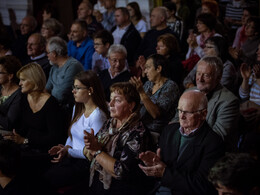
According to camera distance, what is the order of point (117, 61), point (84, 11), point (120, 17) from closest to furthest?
point (117, 61) → point (120, 17) → point (84, 11)

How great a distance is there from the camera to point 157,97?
372cm

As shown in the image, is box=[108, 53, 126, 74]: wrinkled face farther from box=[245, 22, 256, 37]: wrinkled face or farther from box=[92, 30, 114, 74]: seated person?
box=[245, 22, 256, 37]: wrinkled face

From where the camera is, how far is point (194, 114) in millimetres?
2529

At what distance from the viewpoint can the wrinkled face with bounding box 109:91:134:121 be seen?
2859 millimetres

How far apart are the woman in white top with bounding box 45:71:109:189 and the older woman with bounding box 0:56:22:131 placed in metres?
0.78

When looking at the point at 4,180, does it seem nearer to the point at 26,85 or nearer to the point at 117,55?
the point at 26,85

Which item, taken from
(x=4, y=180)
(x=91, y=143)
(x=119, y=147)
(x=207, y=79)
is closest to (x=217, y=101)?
(x=207, y=79)

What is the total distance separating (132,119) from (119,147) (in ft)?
0.72

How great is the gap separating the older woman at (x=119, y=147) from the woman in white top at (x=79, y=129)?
33 cm

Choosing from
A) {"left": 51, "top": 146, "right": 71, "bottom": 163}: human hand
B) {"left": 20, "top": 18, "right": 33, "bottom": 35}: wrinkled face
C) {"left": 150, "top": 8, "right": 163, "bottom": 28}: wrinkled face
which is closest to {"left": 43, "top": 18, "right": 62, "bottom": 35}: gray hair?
{"left": 20, "top": 18, "right": 33, "bottom": 35}: wrinkled face

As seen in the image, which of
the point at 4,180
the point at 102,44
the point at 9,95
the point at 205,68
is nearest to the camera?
the point at 4,180

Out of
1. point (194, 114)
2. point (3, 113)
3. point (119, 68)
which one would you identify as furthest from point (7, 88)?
point (194, 114)

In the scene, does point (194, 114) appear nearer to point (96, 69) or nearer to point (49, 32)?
point (96, 69)

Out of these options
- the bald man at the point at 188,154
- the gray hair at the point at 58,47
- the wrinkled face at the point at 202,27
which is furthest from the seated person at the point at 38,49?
the bald man at the point at 188,154
